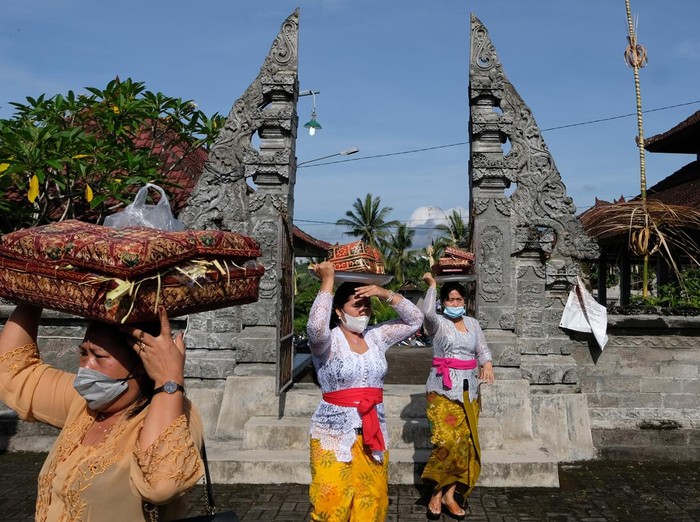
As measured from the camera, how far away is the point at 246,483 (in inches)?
270

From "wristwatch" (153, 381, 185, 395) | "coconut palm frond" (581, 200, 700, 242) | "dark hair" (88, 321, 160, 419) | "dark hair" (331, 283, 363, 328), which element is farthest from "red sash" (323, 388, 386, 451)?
"coconut palm frond" (581, 200, 700, 242)

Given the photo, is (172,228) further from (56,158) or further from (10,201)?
(10,201)

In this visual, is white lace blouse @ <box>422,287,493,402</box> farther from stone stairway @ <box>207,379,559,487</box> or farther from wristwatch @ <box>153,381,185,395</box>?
wristwatch @ <box>153,381,185,395</box>

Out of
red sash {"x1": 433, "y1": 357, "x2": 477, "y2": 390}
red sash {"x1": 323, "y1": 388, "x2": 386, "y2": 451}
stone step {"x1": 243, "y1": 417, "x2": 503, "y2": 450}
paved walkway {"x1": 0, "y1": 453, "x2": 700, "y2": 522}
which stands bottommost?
paved walkway {"x1": 0, "y1": 453, "x2": 700, "y2": 522}

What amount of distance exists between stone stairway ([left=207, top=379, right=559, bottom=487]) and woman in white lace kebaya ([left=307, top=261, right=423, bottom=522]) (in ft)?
8.52

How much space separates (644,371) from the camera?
8148 millimetres

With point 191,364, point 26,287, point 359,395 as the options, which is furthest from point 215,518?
point 191,364

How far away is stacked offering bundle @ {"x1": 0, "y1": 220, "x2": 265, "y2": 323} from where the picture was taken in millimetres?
2369

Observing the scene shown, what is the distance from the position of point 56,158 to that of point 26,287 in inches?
256

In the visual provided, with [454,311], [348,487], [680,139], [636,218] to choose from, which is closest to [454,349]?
[454,311]

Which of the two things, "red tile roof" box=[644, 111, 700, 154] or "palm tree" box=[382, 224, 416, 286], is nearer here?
"red tile roof" box=[644, 111, 700, 154]

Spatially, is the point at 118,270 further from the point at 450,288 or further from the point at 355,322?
the point at 450,288

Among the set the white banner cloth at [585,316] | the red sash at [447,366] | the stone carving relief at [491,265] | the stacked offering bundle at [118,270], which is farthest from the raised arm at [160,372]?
the white banner cloth at [585,316]

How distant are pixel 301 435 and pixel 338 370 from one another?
309cm
